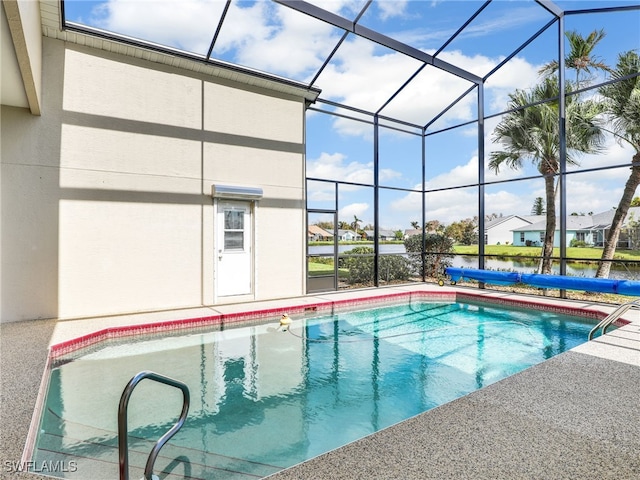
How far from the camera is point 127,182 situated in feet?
18.1

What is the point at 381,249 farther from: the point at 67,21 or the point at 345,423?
the point at 67,21

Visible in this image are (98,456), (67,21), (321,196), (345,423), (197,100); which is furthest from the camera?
(321,196)

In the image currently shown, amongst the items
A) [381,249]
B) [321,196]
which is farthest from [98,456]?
[381,249]

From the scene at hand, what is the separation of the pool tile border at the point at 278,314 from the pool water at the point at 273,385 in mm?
191

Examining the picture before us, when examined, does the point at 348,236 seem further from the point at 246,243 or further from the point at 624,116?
the point at 624,116

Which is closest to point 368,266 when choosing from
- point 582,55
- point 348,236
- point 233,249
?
point 348,236

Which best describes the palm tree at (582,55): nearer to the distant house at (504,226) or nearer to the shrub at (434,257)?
the shrub at (434,257)

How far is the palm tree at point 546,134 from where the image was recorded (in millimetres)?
8203

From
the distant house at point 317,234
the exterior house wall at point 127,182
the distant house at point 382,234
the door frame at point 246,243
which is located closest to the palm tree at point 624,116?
the distant house at point 382,234

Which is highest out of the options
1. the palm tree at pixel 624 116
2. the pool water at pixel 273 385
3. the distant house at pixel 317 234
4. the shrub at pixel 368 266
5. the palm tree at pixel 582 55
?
the palm tree at pixel 582 55

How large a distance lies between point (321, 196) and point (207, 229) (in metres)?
2.60

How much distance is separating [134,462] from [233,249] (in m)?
4.49

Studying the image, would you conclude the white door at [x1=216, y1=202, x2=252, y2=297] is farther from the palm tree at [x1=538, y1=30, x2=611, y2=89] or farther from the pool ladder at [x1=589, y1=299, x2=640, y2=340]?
the palm tree at [x1=538, y1=30, x2=611, y2=89]

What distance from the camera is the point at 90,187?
5.25 meters
